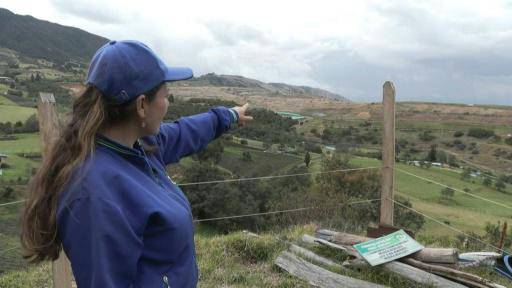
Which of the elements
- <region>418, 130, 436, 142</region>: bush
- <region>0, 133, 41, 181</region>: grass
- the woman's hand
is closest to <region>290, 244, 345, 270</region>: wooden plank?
the woman's hand

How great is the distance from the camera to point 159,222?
1.49 meters

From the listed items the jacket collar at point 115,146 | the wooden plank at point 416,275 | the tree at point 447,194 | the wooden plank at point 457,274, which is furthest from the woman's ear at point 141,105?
the tree at point 447,194

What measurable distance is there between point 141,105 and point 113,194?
0.99 feet

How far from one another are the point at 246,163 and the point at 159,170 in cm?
2949

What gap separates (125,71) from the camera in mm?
1482

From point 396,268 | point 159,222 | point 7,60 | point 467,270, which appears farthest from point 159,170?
point 7,60

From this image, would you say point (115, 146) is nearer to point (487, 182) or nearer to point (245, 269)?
point (245, 269)

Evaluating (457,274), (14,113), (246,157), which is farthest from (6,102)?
(457,274)

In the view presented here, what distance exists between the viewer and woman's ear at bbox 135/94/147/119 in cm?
→ 151

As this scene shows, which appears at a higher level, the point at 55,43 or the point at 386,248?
the point at 55,43

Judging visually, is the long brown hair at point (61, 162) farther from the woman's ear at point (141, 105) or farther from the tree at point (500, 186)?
the tree at point (500, 186)

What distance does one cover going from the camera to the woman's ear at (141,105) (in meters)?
1.51

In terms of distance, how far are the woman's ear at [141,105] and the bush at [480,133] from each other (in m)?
66.6

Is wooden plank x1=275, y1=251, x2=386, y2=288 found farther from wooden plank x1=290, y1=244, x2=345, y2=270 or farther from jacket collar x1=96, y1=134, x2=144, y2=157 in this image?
jacket collar x1=96, y1=134, x2=144, y2=157
